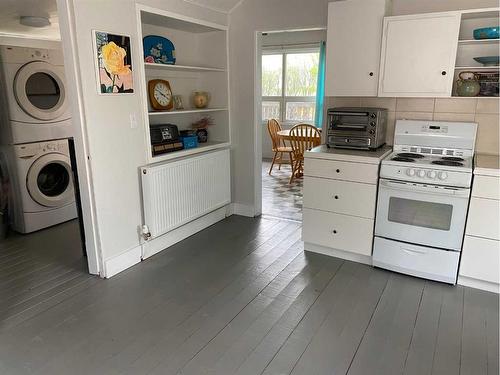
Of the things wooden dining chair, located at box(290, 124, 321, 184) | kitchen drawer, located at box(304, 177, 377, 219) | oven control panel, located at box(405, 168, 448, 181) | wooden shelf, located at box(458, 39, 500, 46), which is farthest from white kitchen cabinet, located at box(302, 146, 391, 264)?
wooden dining chair, located at box(290, 124, 321, 184)

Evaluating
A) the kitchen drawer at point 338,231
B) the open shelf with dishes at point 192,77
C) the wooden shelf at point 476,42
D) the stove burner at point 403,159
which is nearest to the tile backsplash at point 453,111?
the wooden shelf at point 476,42

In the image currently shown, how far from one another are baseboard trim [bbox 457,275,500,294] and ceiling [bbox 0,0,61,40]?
12.5ft

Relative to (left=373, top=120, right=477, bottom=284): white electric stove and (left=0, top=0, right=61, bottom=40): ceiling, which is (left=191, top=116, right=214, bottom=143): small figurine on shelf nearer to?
(left=0, top=0, right=61, bottom=40): ceiling

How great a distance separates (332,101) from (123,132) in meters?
1.92

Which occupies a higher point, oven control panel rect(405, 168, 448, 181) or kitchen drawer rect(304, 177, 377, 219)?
oven control panel rect(405, 168, 448, 181)

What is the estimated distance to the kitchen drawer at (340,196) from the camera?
9.56ft

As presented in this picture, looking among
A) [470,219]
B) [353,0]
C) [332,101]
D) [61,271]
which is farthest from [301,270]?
[353,0]

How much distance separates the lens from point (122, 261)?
2965 mm

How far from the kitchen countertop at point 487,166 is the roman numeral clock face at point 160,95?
2.55 meters

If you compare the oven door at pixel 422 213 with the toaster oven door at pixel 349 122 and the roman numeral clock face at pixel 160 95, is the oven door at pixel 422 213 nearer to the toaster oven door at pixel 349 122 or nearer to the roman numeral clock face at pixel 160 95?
the toaster oven door at pixel 349 122

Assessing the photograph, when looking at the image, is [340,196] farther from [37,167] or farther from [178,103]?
[37,167]

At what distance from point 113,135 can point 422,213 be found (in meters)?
2.34

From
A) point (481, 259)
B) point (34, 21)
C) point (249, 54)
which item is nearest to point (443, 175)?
point (481, 259)

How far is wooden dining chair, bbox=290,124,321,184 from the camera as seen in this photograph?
5.38 metres
